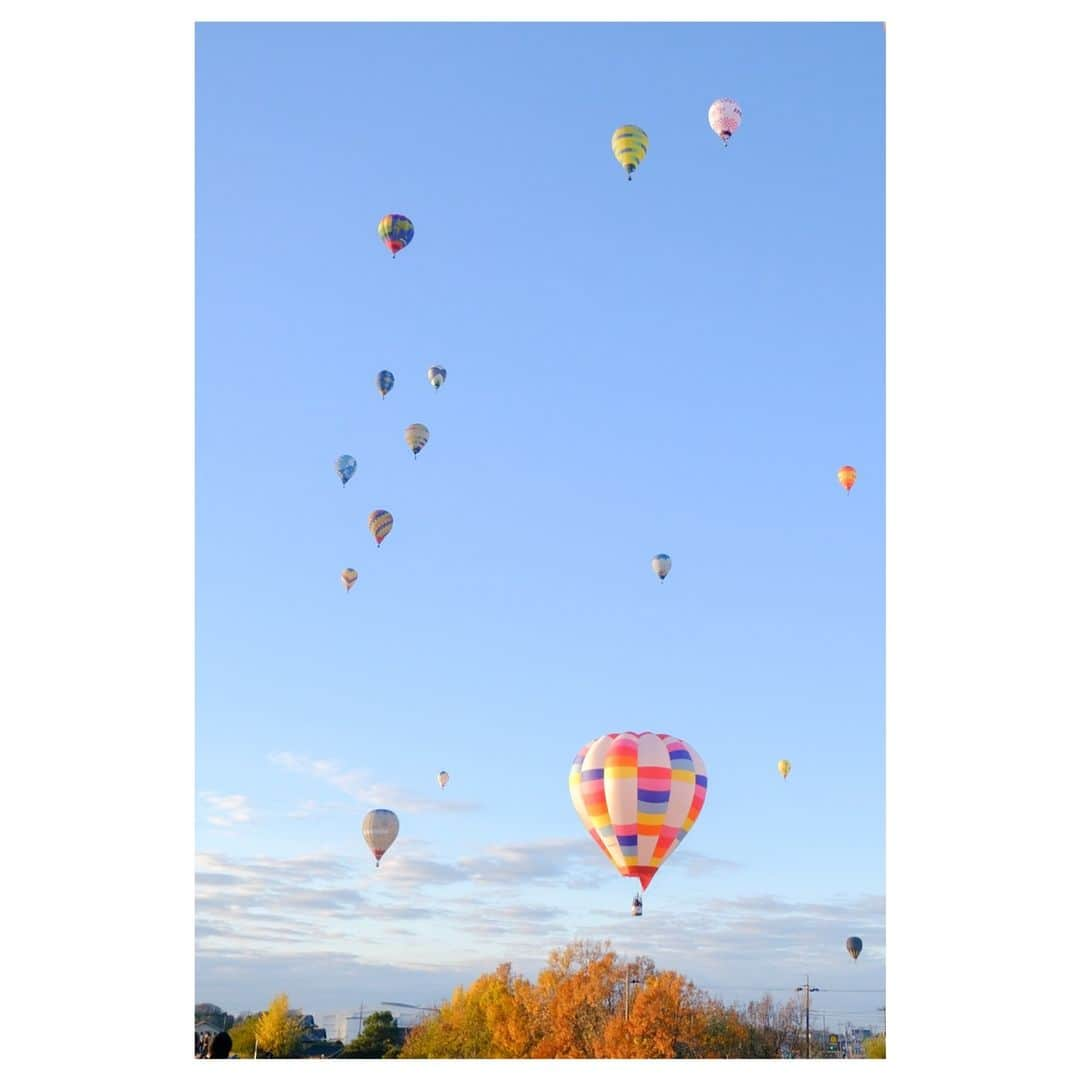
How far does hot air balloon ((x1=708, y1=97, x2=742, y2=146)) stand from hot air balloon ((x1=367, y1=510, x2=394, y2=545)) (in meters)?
8.66

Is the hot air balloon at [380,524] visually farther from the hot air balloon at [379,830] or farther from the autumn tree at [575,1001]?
the autumn tree at [575,1001]

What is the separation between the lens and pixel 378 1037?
132ft

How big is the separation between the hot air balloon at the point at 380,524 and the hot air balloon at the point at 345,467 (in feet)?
2.58

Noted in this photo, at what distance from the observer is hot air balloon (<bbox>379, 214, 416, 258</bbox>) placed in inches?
976

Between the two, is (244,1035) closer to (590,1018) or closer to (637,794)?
(590,1018)

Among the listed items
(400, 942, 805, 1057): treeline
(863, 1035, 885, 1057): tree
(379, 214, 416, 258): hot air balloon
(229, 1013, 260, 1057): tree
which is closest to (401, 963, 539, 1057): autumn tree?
(400, 942, 805, 1057): treeline

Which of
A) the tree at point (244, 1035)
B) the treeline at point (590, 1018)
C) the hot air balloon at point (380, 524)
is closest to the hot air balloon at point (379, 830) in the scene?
the hot air balloon at point (380, 524)

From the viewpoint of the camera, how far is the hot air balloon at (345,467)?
27.4 metres

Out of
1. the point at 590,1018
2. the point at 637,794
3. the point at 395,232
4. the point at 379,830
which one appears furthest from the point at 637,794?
the point at 590,1018

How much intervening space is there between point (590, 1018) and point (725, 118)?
2175 cm
